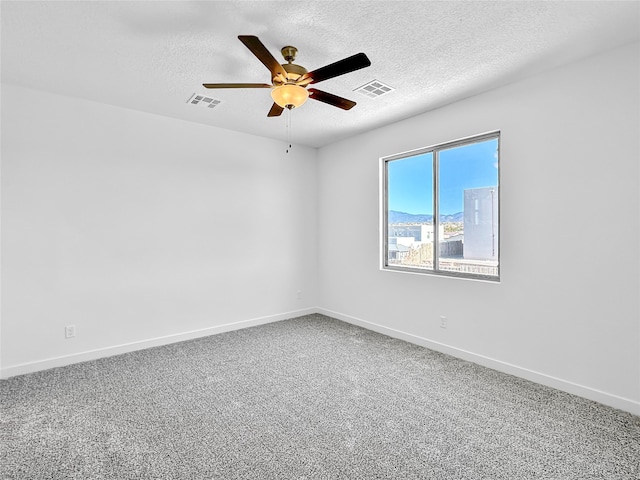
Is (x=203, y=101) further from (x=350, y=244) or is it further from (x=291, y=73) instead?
(x=350, y=244)

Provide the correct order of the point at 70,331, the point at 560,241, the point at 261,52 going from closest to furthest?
the point at 261,52
the point at 560,241
the point at 70,331

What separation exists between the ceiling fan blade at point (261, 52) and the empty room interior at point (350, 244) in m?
0.01

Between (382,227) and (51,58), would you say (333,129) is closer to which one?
(382,227)

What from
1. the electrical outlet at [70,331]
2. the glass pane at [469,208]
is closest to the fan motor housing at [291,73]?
the glass pane at [469,208]

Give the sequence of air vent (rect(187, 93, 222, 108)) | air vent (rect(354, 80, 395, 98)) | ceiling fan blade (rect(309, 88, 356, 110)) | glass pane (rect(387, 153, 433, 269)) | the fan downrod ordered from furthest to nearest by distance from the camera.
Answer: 1. glass pane (rect(387, 153, 433, 269))
2. air vent (rect(187, 93, 222, 108))
3. air vent (rect(354, 80, 395, 98))
4. ceiling fan blade (rect(309, 88, 356, 110))
5. the fan downrod

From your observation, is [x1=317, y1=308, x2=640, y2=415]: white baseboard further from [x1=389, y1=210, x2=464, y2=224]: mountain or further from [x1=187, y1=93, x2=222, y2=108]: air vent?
[x1=187, y1=93, x2=222, y2=108]: air vent

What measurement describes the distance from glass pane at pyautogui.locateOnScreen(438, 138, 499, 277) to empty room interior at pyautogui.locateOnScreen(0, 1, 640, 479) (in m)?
0.03

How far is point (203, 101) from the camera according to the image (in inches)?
132

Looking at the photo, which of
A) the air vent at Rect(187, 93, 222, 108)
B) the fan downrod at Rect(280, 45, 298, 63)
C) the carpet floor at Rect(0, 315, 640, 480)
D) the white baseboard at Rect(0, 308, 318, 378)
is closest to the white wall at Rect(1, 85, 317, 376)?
the white baseboard at Rect(0, 308, 318, 378)

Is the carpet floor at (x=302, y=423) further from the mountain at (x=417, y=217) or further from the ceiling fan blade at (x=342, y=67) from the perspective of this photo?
the ceiling fan blade at (x=342, y=67)

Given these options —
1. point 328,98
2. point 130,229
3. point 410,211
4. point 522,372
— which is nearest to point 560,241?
point 522,372

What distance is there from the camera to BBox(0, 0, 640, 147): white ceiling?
1.98 meters

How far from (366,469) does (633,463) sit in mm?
1480

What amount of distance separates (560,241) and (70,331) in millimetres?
4507
